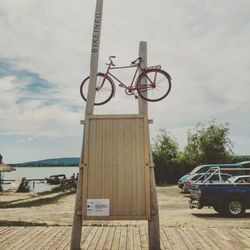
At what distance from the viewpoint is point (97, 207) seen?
8.05 metres

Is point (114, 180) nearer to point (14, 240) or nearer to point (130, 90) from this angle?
point (130, 90)

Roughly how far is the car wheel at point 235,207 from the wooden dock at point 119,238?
523 cm

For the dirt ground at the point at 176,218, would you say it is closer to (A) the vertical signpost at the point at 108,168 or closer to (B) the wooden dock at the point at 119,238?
(B) the wooden dock at the point at 119,238

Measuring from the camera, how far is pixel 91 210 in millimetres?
8070

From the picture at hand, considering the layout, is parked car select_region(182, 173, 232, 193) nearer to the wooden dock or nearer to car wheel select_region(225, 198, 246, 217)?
car wheel select_region(225, 198, 246, 217)

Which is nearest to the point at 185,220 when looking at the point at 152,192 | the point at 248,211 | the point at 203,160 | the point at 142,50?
the point at 248,211

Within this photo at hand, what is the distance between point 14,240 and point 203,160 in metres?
35.4

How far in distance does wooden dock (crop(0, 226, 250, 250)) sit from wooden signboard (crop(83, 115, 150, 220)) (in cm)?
84

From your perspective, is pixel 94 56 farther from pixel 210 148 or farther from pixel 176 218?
pixel 210 148

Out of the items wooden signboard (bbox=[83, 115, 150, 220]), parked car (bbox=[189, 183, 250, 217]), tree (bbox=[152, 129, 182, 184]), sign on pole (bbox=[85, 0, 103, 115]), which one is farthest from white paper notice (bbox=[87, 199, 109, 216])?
tree (bbox=[152, 129, 182, 184])

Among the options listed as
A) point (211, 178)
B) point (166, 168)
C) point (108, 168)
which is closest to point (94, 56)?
point (108, 168)

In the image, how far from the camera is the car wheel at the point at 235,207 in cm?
1537

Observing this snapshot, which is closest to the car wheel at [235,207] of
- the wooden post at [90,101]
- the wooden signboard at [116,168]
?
the wooden signboard at [116,168]

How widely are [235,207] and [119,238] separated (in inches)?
298
